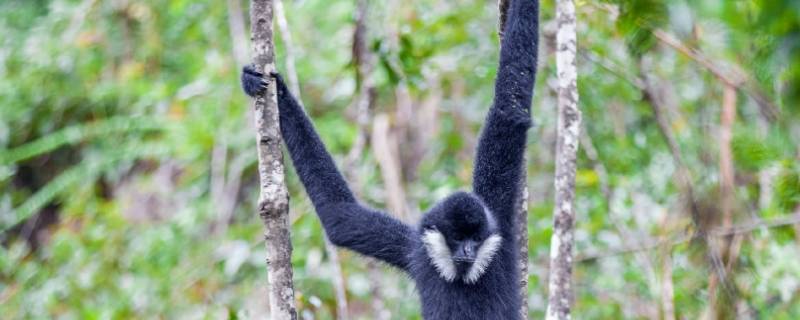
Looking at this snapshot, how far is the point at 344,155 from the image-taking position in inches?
423

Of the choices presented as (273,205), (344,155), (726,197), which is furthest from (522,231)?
(344,155)

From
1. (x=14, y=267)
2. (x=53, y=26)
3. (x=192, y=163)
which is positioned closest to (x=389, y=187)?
(x=192, y=163)

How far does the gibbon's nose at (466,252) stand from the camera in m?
5.15

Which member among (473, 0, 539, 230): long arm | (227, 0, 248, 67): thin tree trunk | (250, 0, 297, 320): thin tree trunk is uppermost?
(227, 0, 248, 67): thin tree trunk

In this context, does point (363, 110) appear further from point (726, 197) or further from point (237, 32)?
point (726, 197)

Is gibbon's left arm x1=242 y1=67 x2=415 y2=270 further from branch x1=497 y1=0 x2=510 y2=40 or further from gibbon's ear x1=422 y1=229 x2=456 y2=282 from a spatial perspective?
branch x1=497 y1=0 x2=510 y2=40

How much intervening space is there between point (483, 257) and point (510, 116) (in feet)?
3.20

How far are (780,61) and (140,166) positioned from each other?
42.0 ft

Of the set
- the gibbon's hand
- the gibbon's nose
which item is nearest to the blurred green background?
the gibbon's nose

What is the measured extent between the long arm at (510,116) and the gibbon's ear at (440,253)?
49 centimetres

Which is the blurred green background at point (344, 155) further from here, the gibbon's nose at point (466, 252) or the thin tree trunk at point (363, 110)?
the gibbon's nose at point (466, 252)

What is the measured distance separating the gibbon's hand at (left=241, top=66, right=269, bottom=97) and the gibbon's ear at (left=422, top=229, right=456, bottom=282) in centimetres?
143

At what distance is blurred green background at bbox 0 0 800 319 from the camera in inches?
316

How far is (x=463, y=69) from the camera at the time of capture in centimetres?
973
